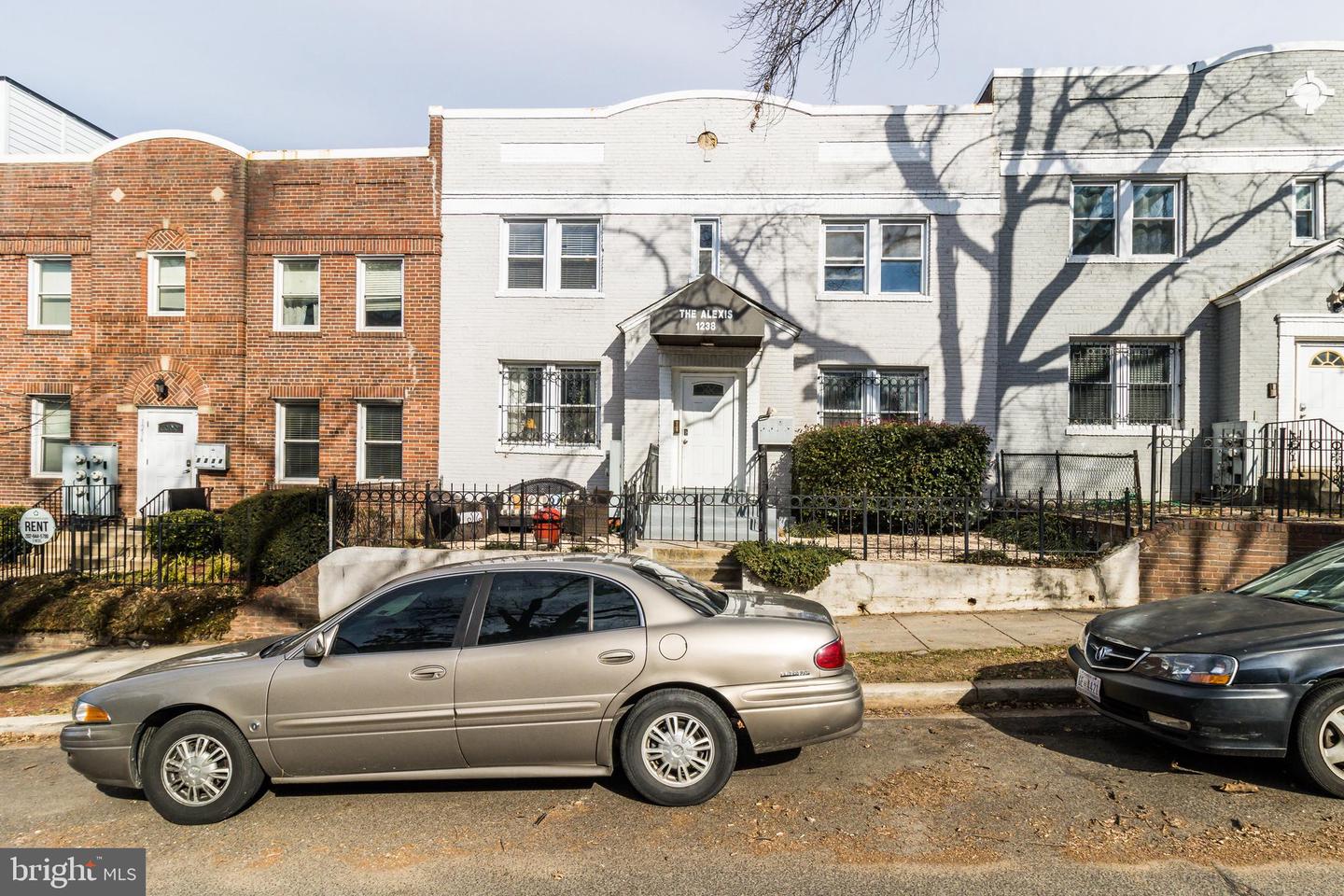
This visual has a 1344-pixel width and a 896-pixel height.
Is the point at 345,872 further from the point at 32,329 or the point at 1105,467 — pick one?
the point at 32,329

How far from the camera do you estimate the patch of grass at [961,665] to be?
6762 mm

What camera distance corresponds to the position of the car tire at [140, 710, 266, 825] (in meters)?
4.64

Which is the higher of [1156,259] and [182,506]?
[1156,259]

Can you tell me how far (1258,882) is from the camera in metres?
3.66

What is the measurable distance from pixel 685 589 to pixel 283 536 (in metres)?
8.14

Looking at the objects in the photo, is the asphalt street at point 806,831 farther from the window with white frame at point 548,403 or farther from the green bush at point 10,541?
the window with white frame at point 548,403

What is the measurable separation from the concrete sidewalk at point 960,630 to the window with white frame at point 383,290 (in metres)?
10.5

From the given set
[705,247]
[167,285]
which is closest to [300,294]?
[167,285]

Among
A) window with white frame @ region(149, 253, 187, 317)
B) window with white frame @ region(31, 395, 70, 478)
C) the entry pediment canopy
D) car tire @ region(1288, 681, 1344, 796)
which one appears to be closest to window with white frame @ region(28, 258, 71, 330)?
window with white frame @ region(31, 395, 70, 478)

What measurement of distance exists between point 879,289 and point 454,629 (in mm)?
11719

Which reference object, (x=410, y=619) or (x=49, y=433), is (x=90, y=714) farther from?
(x=49, y=433)

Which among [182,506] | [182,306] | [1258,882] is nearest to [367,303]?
[182,306]

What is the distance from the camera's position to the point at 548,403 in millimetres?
14711

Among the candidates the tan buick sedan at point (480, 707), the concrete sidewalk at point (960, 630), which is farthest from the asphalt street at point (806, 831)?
the concrete sidewalk at point (960, 630)
